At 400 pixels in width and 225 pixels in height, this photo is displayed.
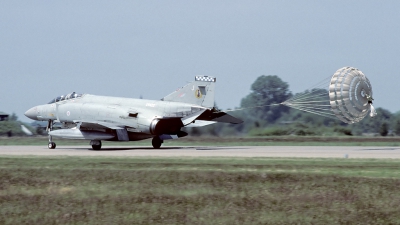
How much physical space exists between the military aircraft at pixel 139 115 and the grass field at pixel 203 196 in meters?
15.9

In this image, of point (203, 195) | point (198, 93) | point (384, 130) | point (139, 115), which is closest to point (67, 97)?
point (139, 115)

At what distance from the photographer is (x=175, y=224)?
11242mm

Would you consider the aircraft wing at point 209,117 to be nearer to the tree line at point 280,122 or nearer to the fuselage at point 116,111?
the fuselage at point 116,111

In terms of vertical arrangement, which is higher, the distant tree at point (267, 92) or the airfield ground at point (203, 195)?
the distant tree at point (267, 92)

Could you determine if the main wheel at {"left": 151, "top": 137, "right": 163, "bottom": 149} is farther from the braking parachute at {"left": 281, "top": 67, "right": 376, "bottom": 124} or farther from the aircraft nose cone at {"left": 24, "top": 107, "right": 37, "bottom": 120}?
the braking parachute at {"left": 281, "top": 67, "right": 376, "bottom": 124}

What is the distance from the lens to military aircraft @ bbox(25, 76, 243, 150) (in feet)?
122

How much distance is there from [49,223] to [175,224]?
2.35 metres

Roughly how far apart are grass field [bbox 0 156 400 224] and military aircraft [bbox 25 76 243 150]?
1590cm

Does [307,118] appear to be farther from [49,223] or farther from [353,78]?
[49,223]

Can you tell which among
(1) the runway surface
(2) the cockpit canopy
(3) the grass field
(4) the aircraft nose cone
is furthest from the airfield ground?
(4) the aircraft nose cone

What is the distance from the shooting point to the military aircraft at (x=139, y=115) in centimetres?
3731

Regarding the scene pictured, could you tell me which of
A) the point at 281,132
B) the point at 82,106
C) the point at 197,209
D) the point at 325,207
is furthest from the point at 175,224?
the point at 281,132

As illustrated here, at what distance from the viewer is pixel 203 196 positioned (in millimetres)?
14281

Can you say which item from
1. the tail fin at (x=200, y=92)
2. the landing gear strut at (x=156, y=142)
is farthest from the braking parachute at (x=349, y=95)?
the landing gear strut at (x=156, y=142)
